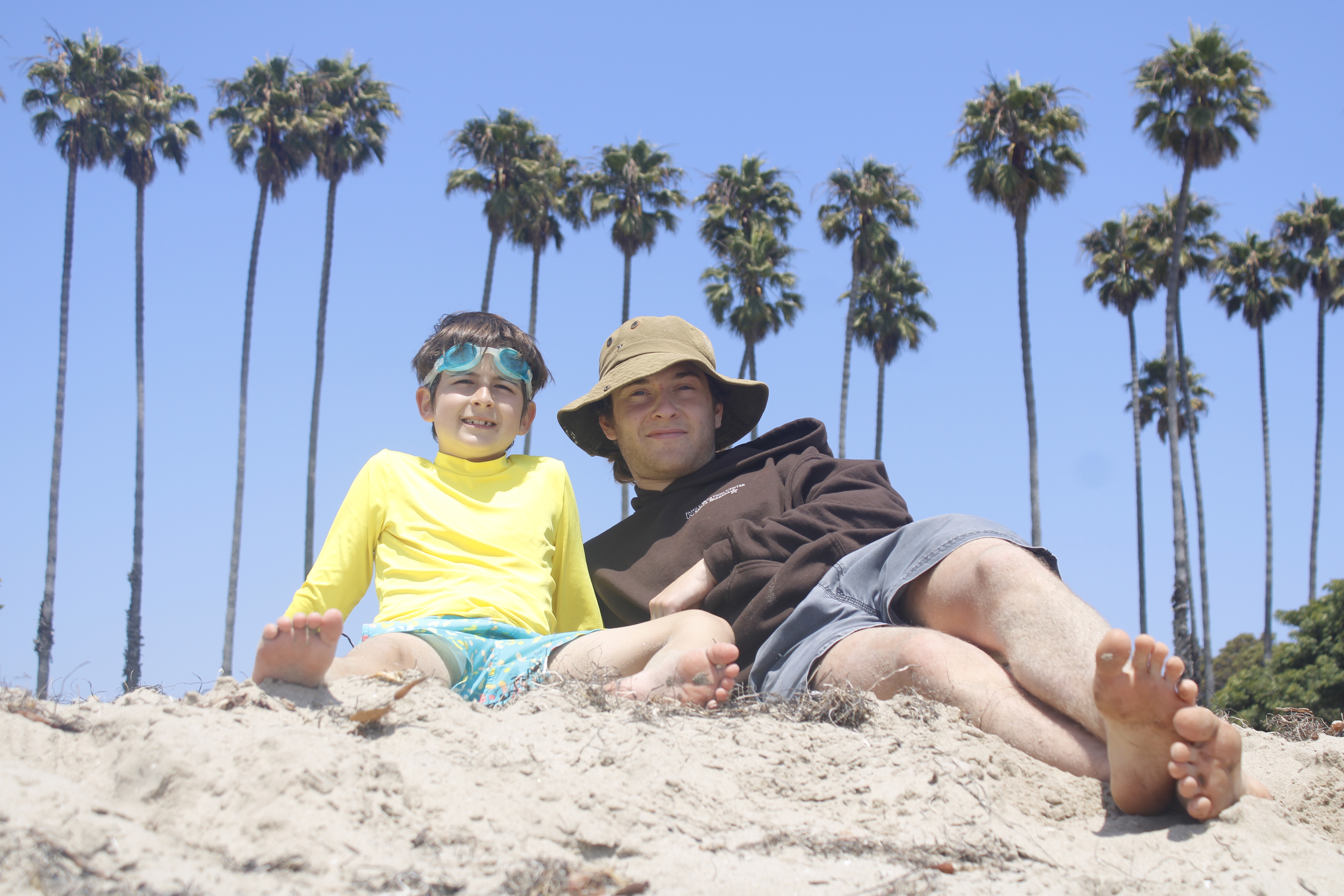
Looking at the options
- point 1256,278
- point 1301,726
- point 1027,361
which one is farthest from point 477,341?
point 1256,278

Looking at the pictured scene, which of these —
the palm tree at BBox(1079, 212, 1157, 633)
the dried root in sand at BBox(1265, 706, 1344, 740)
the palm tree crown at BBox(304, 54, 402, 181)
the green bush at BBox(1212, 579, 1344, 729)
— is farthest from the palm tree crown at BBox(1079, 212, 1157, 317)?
the dried root in sand at BBox(1265, 706, 1344, 740)

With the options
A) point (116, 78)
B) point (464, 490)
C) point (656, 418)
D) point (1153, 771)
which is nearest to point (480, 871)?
point (1153, 771)

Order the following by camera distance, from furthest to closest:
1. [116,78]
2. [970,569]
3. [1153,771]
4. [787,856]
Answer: [116,78] < [970,569] < [1153,771] < [787,856]

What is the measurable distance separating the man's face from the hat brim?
0.17 ft

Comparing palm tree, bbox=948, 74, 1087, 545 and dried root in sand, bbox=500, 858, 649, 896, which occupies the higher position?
palm tree, bbox=948, 74, 1087, 545

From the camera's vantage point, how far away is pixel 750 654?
3072mm

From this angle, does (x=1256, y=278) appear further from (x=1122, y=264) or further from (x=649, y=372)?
(x=649, y=372)

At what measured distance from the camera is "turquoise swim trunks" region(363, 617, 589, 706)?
108 inches

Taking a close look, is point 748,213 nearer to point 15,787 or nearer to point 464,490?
point 464,490

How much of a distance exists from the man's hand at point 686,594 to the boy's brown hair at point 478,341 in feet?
3.62

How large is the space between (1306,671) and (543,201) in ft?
60.7

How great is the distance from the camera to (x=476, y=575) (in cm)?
314

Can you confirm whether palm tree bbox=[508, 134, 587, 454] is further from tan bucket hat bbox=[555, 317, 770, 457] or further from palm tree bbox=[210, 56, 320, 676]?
tan bucket hat bbox=[555, 317, 770, 457]

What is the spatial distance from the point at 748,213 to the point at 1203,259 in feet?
39.0
